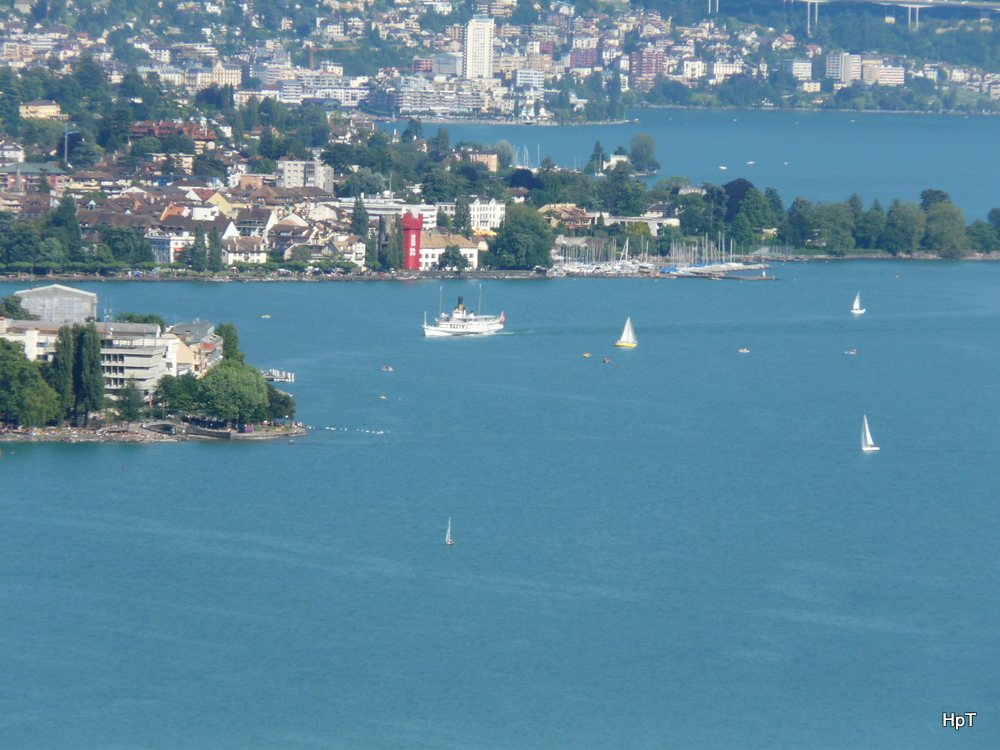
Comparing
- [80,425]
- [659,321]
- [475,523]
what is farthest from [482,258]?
[475,523]

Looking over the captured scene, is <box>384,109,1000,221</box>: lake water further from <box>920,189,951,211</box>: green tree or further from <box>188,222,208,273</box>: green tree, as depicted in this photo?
<box>188,222,208,273</box>: green tree

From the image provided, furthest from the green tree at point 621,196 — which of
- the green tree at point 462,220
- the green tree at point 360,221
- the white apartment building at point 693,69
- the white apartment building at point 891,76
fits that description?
the white apartment building at point 891,76

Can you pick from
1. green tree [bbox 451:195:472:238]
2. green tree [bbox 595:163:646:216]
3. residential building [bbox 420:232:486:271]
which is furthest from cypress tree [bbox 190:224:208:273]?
green tree [bbox 595:163:646:216]

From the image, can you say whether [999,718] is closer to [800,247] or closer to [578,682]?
[578,682]

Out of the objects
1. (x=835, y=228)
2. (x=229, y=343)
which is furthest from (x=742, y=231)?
(x=229, y=343)

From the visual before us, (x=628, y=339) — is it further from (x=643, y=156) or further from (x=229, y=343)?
(x=643, y=156)
